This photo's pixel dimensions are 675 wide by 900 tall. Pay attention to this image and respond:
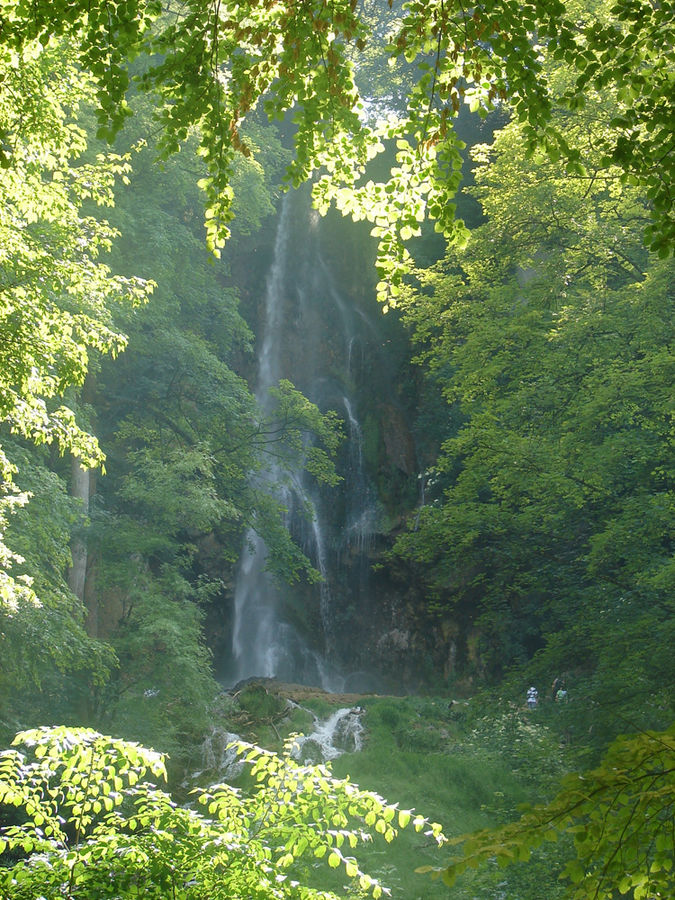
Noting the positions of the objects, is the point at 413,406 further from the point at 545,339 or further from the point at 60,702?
the point at 60,702

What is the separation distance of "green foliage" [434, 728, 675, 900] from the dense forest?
16 millimetres

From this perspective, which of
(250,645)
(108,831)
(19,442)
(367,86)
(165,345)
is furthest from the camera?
(367,86)

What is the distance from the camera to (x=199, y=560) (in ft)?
69.2

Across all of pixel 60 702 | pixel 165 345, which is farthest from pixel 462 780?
pixel 165 345

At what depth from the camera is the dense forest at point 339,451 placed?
119 inches

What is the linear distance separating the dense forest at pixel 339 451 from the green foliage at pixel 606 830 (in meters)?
0.02

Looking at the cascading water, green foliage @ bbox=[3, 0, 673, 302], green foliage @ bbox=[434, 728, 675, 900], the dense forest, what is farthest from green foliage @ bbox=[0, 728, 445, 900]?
the cascading water

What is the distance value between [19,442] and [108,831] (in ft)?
35.9

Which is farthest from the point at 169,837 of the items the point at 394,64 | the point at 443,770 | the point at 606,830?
the point at 443,770

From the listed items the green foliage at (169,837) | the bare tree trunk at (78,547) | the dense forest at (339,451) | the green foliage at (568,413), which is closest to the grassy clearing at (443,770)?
the dense forest at (339,451)

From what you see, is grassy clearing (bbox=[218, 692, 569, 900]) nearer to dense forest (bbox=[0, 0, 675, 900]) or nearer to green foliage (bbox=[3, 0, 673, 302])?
dense forest (bbox=[0, 0, 675, 900])

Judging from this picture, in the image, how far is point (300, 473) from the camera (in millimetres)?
22266

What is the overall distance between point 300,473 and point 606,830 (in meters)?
20.0

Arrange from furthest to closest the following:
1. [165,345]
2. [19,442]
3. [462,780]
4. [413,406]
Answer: [413,406]
[165,345]
[19,442]
[462,780]
